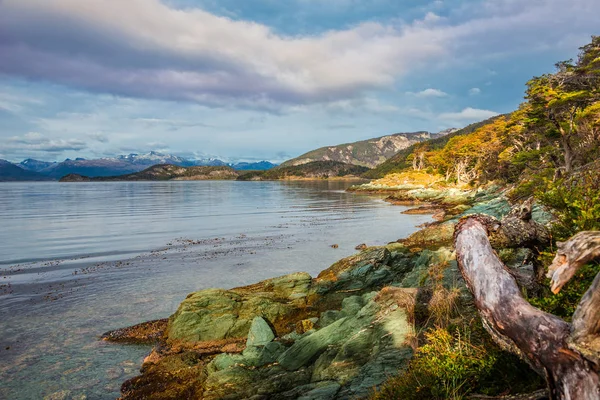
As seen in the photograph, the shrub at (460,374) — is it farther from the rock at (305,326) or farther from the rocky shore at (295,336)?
the rock at (305,326)

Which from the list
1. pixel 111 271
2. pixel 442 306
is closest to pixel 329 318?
pixel 442 306

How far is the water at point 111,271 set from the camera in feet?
40.1

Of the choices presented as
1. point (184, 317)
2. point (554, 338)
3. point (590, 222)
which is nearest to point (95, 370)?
point (184, 317)

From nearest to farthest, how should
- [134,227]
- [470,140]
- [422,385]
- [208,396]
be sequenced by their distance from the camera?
[422,385]
[208,396]
[134,227]
[470,140]

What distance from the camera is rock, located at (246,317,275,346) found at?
11930 millimetres

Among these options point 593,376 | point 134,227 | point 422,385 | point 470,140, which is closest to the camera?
point 593,376

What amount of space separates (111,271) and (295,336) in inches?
749

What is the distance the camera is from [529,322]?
4914 mm

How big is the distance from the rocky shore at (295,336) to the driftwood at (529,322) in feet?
7.43

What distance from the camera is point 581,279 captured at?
638 centimetres

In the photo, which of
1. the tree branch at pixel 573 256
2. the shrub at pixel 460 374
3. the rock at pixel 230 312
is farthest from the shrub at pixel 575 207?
the rock at pixel 230 312

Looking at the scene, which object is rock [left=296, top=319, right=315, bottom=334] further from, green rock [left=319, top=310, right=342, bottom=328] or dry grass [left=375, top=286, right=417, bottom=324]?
dry grass [left=375, top=286, right=417, bottom=324]

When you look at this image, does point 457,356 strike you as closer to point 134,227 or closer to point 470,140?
point 134,227

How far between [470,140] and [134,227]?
91.7m
